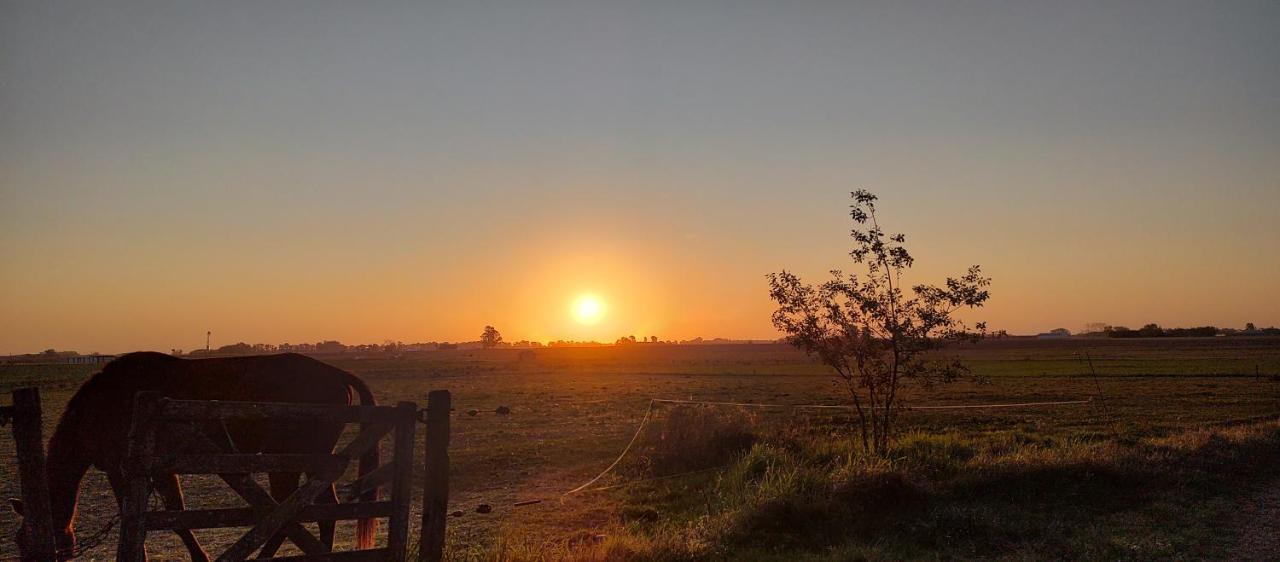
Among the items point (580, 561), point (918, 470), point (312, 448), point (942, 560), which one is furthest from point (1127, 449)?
point (312, 448)

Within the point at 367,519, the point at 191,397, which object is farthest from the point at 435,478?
the point at 191,397

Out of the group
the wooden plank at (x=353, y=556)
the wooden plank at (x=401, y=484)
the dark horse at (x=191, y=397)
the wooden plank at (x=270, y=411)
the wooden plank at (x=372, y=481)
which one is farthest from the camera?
the dark horse at (x=191, y=397)

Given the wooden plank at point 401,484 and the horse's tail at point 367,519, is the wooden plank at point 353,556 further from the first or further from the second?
the horse's tail at point 367,519

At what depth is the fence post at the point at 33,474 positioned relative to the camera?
240 inches

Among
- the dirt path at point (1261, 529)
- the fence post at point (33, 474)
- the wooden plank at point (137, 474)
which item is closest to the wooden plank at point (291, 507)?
the wooden plank at point (137, 474)

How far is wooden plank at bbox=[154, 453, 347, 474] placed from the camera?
600cm

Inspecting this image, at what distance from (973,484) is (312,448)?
9661mm

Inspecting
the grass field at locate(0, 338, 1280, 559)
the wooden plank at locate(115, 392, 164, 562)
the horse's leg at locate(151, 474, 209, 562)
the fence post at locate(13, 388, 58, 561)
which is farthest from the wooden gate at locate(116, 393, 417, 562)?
the grass field at locate(0, 338, 1280, 559)

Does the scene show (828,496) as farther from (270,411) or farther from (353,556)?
(270,411)

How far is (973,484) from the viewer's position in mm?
12352

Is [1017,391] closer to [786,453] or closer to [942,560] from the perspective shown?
[786,453]

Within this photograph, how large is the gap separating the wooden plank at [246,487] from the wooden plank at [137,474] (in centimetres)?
24

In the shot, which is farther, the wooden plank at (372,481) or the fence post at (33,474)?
the wooden plank at (372,481)

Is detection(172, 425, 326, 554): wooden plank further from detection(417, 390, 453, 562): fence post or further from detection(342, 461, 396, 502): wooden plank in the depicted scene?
detection(417, 390, 453, 562): fence post
